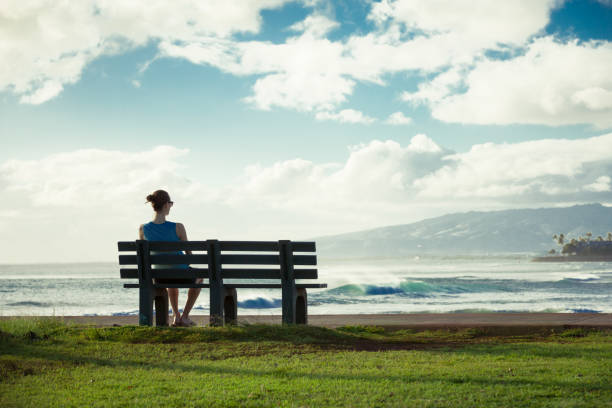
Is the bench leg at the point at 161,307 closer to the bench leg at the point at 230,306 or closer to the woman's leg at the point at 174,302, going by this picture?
the woman's leg at the point at 174,302

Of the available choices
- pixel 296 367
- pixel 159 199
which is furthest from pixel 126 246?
pixel 296 367

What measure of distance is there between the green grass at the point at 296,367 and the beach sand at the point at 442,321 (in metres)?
0.59

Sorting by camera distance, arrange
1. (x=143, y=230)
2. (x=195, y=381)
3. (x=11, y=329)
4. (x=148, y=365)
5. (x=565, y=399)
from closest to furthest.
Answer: (x=565, y=399)
(x=195, y=381)
(x=148, y=365)
(x=11, y=329)
(x=143, y=230)

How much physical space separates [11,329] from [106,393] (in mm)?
3739

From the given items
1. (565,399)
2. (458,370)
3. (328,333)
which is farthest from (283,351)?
Answer: (565,399)

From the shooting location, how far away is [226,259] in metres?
8.62

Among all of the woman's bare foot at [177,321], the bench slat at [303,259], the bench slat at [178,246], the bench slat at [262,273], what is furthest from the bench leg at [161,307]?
the bench slat at [303,259]

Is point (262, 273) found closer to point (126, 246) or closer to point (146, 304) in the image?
point (146, 304)

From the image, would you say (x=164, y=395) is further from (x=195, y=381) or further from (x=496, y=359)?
(x=496, y=359)

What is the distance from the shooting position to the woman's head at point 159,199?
28.7ft

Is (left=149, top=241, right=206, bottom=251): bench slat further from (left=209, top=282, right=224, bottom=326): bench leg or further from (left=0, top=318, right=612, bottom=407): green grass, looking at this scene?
(left=0, top=318, right=612, bottom=407): green grass

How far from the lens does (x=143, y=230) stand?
356 inches

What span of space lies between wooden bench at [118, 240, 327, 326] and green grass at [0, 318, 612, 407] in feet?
2.11

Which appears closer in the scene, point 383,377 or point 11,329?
point 383,377
